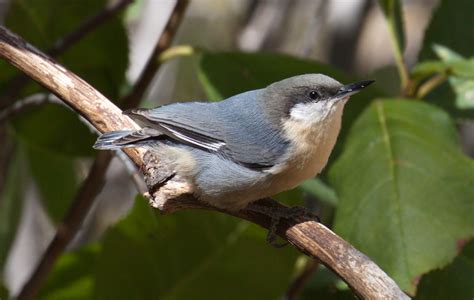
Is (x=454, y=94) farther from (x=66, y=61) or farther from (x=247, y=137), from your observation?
(x=66, y=61)

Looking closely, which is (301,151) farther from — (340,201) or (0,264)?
(0,264)

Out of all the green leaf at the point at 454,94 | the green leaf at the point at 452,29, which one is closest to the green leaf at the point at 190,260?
the green leaf at the point at 454,94

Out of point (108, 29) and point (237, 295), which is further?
point (108, 29)

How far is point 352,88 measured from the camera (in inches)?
79.4

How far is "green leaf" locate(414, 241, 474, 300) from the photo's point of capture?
6.61 ft

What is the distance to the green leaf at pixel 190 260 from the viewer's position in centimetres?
230

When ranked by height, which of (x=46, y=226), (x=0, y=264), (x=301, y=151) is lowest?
(x=46, y=226)

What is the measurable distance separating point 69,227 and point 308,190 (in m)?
0.68

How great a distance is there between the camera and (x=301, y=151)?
77.5 inches

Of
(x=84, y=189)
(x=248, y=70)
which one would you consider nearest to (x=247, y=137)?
(x=248, y=70)

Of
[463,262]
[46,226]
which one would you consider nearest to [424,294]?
[463,262]

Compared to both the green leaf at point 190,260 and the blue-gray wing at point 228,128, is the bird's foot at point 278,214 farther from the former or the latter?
the green leaf at point 190,260

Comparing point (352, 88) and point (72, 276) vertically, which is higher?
point (352, 88)

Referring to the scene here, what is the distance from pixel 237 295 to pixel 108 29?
3.04 feet
